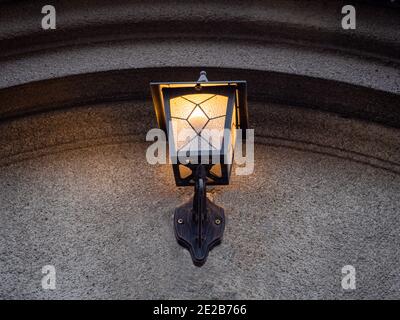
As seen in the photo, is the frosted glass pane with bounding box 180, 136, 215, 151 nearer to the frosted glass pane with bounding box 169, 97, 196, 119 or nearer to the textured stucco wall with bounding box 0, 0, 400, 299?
the frosted glass pane with bounding box 169, 97, 196, 119

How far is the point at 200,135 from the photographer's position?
337cm

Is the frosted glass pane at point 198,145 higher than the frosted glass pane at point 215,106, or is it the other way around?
the frosted glass pane at point 215,106

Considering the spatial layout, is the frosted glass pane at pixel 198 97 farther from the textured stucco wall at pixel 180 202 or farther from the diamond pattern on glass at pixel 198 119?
the textured stucco wall at pixel 180 202

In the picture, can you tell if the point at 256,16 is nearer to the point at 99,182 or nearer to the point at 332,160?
the point at 332,160

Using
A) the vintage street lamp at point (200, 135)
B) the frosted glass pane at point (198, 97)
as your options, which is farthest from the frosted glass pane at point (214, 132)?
the frosted glass pane at point (198, 97)

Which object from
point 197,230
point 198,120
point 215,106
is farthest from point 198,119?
point 197,230

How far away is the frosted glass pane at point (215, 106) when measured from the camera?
11.3ft

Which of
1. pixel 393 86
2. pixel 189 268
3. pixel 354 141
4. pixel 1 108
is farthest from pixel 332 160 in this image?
pixel 1 108

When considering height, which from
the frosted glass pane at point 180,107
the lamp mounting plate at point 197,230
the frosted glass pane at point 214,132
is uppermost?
the frosted glass pane at point 180,107

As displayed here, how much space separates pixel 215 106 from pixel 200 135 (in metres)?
0.17

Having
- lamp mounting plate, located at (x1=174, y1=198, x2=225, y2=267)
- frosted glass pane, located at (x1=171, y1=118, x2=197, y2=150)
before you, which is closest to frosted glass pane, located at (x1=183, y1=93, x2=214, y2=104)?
frosted glass pane, located at (x1=171, y1=118, x2=197, y2=150)

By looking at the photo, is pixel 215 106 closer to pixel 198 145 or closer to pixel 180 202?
pixel 198 145

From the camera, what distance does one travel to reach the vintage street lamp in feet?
11.1

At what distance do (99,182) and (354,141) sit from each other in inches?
56.0
